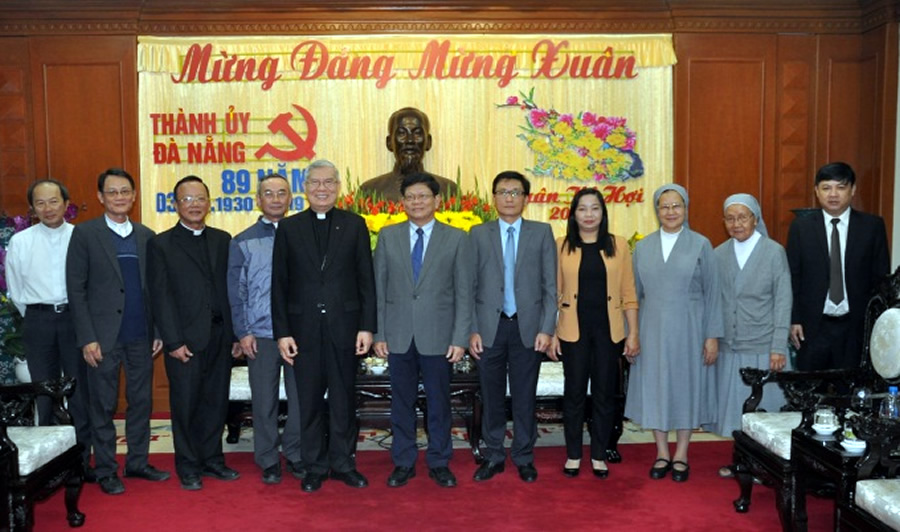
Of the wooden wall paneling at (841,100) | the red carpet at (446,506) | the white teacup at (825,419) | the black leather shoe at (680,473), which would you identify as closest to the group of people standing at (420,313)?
the black leather shoe at (680,473)

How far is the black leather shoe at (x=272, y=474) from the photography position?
4266 millimetres

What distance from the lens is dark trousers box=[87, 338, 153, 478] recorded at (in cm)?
419

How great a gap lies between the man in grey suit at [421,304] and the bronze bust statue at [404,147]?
6.89 ft

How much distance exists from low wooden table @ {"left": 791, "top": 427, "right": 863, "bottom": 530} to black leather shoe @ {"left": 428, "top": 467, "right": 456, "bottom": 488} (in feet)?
5.18

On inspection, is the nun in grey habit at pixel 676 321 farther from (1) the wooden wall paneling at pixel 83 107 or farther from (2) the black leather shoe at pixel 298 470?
(1) the wooden wall paneling at pixel 83 107

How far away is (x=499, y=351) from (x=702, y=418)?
3.57 ft

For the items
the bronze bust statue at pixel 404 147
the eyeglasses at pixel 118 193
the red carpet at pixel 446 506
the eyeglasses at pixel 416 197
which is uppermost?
the bronze bust statue at pixel 404 147

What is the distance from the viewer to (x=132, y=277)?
4250 mm

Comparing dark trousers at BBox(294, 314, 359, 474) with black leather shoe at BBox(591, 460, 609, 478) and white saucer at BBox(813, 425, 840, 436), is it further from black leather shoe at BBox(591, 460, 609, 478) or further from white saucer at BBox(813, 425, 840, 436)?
white saucer at BBox(813, 425, 840, 436)

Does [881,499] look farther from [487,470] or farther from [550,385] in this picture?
[550,385]

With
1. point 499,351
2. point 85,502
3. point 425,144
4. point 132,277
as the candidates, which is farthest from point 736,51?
point 85,502

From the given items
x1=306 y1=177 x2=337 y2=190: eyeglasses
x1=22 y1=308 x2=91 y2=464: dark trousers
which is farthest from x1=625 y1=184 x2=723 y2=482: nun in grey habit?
x1=22 y1=308 x2=91 y2=464: dark trousers

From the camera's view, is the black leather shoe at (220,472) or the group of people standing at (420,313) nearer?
the group of people standing at (420,313)

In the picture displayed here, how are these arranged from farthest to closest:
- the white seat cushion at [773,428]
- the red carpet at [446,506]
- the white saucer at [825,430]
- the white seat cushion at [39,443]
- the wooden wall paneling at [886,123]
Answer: the wooden wall paneling at [886,123] < the red carpet at [446,506] < the white seat cushion at [773,428] < the white seat cushion at [39,443] < the white saucer at [825,430]
